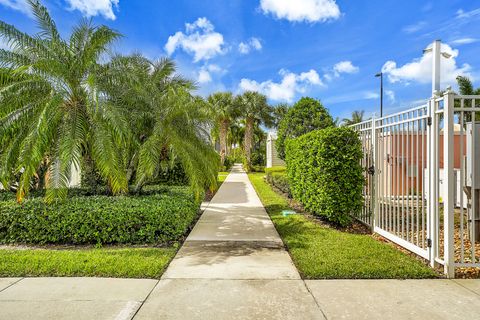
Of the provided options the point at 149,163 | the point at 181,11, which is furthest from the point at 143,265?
the point at 181,11

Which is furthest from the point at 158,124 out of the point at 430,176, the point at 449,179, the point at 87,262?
the point at 449,179

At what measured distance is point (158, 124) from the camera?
6.61 metres

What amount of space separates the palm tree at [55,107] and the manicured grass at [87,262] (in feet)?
3.77

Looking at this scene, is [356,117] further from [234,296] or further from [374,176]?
[234,296]

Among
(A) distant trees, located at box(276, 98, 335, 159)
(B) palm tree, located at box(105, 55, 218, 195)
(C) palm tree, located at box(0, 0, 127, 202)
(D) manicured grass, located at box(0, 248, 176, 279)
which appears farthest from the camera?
(A) distant trees, located at box(276, 98, 335, 159)

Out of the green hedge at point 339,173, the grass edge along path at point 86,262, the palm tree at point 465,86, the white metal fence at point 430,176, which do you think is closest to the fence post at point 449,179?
the white metal fence at point 430,176

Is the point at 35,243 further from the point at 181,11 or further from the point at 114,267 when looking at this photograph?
the point at 181,11

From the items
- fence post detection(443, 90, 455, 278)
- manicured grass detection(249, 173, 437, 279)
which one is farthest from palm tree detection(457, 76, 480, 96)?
fence post detection(443, 90, 455, 278)

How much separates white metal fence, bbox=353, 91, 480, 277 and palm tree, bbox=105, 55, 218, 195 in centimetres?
360

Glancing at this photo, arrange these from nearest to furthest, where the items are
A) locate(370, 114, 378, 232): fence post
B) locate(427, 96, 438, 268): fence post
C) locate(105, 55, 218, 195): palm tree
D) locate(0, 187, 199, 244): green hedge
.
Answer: locate(427, 96, 438, 268): fence post → locate(0, 187, 199, 244): green hedge → locate(370, 114, 378, 232): fence post → locate(105, 55, 218, 195): palm tree

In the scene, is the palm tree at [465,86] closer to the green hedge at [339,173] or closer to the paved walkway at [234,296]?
the green hedge at [339,173]

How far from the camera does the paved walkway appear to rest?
10.2ft

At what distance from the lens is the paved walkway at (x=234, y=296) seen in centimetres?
309

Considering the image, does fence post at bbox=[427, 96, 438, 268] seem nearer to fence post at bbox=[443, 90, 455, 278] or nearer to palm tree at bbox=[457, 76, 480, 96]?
fence post at bbox=[443, 90, 455, 278]
